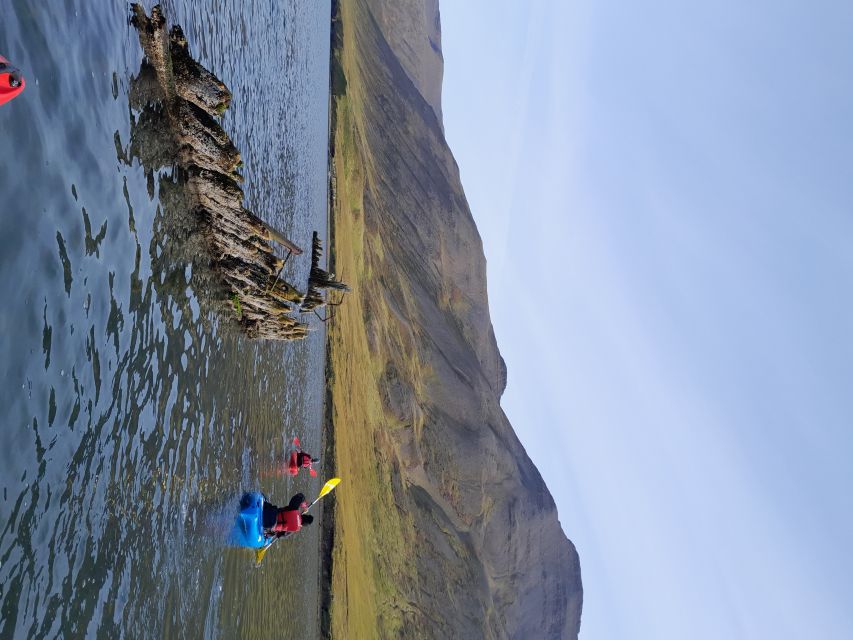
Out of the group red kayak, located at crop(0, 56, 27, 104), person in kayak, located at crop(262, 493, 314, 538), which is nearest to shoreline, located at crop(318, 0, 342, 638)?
person in kayak, located at crop(262, 493, 314, 538)

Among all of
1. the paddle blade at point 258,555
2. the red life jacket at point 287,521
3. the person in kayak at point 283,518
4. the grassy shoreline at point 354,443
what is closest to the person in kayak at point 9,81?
the person in kayak at point 283,518

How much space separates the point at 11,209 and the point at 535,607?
239ft

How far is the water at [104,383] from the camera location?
8.82 metres

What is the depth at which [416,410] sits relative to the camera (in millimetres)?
43688

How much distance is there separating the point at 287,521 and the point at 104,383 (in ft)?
35.3

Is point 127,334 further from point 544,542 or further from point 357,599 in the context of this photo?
point 544,542

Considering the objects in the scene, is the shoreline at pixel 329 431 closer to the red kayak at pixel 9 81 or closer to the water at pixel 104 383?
the water at pixel 104 383

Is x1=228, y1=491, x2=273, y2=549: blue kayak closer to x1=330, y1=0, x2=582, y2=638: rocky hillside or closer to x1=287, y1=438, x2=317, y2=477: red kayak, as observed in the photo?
x1=287, y1=438, x2=317, y2=477: red kayak

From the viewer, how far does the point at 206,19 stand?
2062 cm

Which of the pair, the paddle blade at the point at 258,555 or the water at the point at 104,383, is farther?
the paddle blade at the point at 258,555

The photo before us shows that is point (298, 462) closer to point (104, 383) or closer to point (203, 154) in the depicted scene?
point (203, 154)

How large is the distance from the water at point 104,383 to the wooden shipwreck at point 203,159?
0.55 m

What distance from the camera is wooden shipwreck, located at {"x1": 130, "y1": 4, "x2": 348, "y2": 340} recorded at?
1384 cm

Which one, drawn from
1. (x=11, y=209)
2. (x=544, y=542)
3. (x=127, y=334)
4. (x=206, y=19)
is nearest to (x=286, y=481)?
(x=127, y=334)
